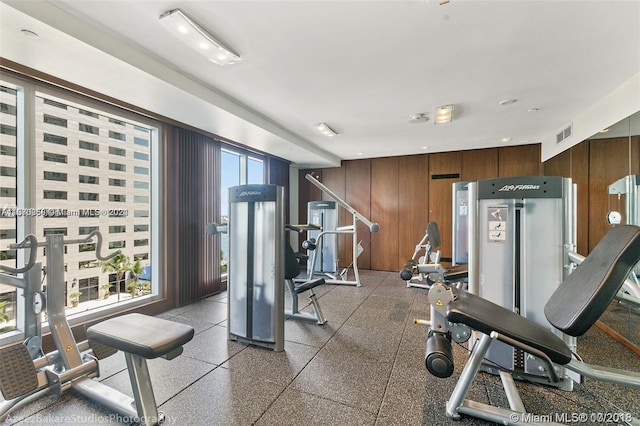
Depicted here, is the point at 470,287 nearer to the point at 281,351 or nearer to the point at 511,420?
the point at 511,420

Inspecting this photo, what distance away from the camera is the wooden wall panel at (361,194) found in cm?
657

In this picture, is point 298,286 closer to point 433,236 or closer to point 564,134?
point 433,236

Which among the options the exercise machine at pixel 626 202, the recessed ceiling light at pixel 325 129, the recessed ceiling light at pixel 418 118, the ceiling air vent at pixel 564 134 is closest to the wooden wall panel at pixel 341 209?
the recessed ceiling light at pixel 325 129

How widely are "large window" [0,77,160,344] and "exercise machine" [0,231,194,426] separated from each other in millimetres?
772

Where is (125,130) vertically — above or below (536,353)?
above

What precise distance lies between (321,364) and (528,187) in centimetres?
215

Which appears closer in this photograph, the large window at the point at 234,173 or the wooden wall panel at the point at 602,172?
the wooden wall panel at the point at 602,172

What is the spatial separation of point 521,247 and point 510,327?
899 mm

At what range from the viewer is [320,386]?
201 cm

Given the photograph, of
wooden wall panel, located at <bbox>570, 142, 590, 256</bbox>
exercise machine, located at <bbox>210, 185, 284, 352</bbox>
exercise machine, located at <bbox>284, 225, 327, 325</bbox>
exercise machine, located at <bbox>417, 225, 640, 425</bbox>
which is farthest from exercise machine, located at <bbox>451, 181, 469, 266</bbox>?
exercise machine, located at <bbox>210, 185, 284, 352</bbox>

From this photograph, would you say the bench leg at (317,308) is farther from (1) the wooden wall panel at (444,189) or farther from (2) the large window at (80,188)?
(1) the wooden wall panel at (444,189)

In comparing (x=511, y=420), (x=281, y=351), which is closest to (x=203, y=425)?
(x=281, y=351)

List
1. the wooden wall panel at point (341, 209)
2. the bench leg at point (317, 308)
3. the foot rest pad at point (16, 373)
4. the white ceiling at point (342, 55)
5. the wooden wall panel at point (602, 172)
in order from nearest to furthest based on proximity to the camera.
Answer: the foot rest pad at point (16, 373)
the white ceiling at point (342, 55)
the bench leg at point (317, 308)
the wooden wall panel at point (602, 172)
the wooden wall panel at point (341, 209)

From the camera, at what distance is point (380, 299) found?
13.7 ft
